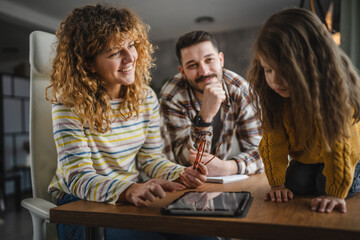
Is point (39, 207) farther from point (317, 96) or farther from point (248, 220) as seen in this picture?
point (317, 96)

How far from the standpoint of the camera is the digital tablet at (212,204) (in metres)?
0.69

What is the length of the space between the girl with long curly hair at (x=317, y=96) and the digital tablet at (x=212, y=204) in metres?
0.10

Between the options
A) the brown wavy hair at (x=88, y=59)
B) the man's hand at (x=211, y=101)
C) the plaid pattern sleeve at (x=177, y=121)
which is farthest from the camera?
the plaid pattern sleeve at (x=177, y=121)

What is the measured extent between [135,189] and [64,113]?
0.39 metres

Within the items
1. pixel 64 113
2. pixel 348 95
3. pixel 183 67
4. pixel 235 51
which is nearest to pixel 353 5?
pixel 183 67

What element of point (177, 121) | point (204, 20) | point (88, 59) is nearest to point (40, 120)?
point (88, 59)

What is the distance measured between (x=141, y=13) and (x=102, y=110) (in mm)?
Answer: 4861

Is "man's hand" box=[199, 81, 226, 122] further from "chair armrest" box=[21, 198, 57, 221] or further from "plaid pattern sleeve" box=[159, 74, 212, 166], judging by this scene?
"chair armrest" box=[21, 198, 57, 221]

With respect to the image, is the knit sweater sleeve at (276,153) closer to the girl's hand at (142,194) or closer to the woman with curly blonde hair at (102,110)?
the woman with curly blonde hair at (102,110)

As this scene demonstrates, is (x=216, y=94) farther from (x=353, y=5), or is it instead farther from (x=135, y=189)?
(x=353, y=5)

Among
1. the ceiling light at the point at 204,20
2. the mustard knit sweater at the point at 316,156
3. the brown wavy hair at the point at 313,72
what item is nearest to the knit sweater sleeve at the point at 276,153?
the mustard knit sweater at the point at 316,156

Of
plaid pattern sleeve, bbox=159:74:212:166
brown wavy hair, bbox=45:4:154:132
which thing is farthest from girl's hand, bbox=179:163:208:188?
plaid pattern sleeve, bbox=159:74:212:166

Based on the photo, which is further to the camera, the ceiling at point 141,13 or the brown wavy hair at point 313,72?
the ceiling at point 141,13

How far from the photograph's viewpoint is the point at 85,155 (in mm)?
1022
